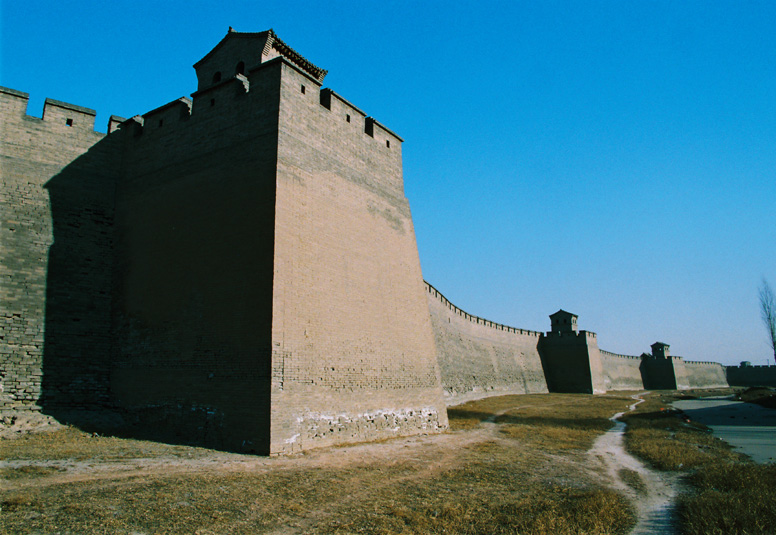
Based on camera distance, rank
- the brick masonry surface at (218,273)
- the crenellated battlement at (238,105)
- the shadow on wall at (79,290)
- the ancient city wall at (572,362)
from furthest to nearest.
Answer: the ancient city wall at (572,362)
the crenellated battlement at (238,105)
the shadow on wall at (79,290)
the brick masonry surface at (218,273)

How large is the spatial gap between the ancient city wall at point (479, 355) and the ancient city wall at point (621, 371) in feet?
24.8

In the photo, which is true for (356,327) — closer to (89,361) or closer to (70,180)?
(89,361)

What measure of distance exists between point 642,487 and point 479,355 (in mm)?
18693

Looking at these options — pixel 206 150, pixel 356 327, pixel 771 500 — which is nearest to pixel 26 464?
pixel 356 327

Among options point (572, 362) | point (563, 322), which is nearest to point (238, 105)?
point (572, 362)

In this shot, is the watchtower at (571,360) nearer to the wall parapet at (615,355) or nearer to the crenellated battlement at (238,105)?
the wall parapet at (615,355)

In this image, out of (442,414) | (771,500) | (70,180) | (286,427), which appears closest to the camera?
(771,500)

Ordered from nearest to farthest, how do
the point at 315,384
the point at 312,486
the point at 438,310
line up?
the point at 312,486 → the point at 315,384 → the point at 438,310

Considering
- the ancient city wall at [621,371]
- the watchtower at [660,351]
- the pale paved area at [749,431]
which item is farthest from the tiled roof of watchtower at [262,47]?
the watchtower at [660,351]

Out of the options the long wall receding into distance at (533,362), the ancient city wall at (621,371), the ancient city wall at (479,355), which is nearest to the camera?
the ancient city wall at (479,355)

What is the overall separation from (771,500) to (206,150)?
11.0 meters

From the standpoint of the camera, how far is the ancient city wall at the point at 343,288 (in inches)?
332

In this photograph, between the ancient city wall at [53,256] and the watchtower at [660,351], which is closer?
the ancient city wall at [53,256]

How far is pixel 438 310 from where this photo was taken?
68.3 feet
